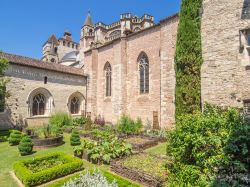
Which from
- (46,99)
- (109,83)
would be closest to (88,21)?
(109,83)

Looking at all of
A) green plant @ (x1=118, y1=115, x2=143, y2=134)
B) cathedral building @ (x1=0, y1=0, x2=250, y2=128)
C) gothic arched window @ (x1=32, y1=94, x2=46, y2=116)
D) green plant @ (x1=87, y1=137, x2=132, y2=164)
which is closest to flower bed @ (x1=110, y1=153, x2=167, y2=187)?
green plant @ (x1=87, y1=137, x2=132, y2=164)

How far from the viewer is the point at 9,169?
22.3 ft

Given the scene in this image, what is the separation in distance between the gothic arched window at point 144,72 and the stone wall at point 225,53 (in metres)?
5.50

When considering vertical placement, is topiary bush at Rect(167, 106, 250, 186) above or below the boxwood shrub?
above

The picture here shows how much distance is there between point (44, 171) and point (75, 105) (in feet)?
47.0

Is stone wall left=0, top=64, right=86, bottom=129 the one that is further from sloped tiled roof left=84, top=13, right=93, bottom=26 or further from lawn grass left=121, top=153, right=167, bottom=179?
sloped tiled roof left=84, top=13, right=93, bottom=26

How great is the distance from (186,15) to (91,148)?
31.5 ft

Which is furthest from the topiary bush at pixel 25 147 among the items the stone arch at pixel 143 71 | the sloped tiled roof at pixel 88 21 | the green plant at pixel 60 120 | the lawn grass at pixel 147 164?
the sloped tiled roof at pixel 88 21

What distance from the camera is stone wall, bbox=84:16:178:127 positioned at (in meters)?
13.0

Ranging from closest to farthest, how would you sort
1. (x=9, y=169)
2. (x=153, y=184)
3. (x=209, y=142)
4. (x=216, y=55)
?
(x=209, y=142) → (x=153, y=184) → (x=9, y=169) → (x=216, y=55)

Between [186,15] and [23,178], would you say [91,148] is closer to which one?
[23,178]

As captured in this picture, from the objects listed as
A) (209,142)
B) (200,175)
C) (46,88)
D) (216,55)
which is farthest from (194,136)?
(46,88)

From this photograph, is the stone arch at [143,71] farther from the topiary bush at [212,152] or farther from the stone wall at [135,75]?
the topiary bush at [212,152]

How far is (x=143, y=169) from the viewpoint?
19.9 ft
